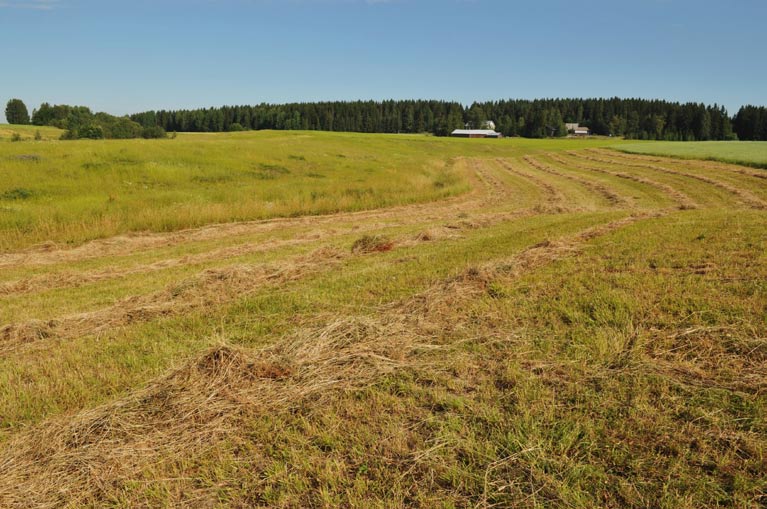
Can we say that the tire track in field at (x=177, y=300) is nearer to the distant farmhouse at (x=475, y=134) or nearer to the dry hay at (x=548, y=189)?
the dry hay at (x=548, y=189)

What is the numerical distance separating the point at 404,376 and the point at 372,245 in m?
7.41

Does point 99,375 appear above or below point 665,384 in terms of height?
below

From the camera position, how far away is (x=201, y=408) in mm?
4199

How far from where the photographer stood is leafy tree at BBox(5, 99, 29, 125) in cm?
12988

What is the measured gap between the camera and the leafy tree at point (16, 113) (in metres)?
130

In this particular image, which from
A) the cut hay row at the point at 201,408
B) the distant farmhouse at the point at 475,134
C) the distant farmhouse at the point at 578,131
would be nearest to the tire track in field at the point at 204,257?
the cut hay row at the point at 201,408

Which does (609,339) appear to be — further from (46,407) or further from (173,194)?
(173,194)

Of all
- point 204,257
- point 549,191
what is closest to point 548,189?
point 549,191

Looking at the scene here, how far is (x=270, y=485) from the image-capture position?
3.26 metres

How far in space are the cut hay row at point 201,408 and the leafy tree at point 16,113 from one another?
167549 millimetres

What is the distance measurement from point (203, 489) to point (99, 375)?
2881 mm

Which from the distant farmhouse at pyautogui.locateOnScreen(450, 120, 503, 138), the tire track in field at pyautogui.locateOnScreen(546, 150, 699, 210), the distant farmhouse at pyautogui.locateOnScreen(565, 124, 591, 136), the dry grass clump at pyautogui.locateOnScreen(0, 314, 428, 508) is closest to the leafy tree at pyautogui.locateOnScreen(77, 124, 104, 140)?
the tire track in field at pyautogui.locateOnScreen(546, 150, 699, 210)

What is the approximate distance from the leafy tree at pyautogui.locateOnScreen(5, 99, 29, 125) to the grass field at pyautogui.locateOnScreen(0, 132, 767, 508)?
6320 inches

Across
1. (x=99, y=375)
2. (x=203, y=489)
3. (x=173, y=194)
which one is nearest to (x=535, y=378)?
(x=203, y=489)
